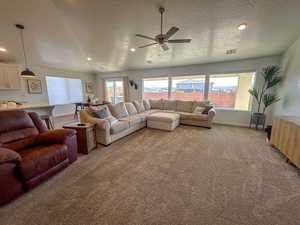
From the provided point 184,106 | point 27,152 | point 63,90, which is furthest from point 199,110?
point 63,90

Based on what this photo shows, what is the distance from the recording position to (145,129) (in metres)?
4.28

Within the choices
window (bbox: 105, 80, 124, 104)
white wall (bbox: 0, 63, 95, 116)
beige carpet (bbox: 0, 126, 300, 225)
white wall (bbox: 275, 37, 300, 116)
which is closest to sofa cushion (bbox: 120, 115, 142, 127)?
beige carpet (bbox: 0, 126, 300, 225)

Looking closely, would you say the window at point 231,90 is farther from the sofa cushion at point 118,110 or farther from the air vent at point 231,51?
the sofa cushion at point 118,110

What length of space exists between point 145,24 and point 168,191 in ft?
9.88

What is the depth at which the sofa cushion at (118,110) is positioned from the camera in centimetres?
372

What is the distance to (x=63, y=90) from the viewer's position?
6.57m

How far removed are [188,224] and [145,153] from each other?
1503 mm

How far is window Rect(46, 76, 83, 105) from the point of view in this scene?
6.08 m

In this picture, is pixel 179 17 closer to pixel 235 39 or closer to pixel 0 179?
pixel 235 39

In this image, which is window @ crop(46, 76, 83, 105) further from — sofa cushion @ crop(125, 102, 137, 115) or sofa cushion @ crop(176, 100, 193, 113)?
sofa cushion @ crop(176, 100, 193, 113)

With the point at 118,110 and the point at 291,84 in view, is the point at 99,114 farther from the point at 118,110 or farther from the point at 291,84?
the point at 291,84

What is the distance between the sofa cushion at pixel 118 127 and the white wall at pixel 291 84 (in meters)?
4.05

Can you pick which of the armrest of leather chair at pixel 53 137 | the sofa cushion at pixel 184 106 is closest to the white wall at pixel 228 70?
the sofa cushion at pixel 184 106

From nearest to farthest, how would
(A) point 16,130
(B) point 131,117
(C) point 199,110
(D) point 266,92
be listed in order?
(A) point 16,130 < (B) point 131,117 < (D) point 266,92 < (C) point 199,110
